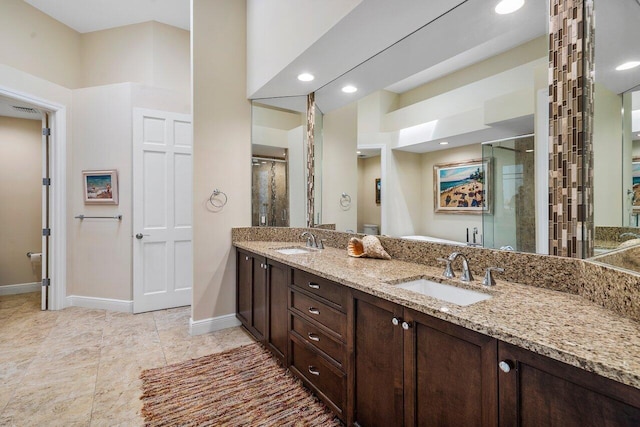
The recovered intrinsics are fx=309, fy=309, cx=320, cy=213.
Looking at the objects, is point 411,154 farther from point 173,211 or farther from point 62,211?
point 62,211

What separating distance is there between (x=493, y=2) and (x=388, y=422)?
6.91 ft

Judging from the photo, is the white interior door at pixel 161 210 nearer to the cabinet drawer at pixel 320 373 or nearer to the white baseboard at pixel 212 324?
the white baseboard at pixel 212 324

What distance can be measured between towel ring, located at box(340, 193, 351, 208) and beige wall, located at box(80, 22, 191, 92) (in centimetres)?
289

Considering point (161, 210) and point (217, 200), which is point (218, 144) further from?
point (161, 210)

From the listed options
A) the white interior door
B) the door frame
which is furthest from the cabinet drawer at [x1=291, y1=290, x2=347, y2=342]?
the door frame

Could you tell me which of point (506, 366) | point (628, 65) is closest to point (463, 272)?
point (506, 366)

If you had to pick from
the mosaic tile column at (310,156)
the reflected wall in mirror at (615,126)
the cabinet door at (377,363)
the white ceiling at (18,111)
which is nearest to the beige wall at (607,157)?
the reflected wall in mirror at (615,126)

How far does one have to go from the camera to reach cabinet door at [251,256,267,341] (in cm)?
251

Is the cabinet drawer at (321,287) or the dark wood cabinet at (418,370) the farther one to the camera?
the cabinet drawer at (321,287)

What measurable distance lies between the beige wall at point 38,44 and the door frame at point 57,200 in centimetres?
46

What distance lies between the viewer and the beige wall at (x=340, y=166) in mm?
2502

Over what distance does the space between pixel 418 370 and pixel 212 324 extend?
2.37 m

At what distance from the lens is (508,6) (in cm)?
156

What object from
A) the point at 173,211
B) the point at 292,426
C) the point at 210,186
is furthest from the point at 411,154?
the point at 173,211
